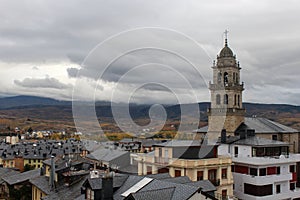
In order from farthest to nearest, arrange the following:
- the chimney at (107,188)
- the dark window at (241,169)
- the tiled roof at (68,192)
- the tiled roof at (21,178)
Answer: the tiled roof at (21,178), the dark window at (241,169), the tiled roof at (68,192), the chimney at (107,188)

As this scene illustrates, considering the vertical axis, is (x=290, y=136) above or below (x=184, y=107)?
below

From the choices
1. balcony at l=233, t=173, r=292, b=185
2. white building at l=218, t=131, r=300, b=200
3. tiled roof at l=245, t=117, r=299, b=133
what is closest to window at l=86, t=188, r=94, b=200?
white building at l=218, t=131, r=300, b=200

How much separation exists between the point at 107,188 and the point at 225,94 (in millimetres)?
36372

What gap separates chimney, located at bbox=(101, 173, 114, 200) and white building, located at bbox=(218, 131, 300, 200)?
17.7 m

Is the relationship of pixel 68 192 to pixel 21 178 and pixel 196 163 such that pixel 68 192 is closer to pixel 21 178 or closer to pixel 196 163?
pixel 196 163

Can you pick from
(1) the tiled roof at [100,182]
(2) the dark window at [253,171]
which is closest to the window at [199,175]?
(2) the dark window at [253,171]

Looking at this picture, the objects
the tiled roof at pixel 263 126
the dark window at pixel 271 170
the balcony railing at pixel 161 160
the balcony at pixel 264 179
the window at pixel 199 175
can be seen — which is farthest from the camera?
the tiled roof at pixel 263 126

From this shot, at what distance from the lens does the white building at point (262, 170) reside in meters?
34.8

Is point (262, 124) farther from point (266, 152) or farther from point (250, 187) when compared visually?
point (250, 187)

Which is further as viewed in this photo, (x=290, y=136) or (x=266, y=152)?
(x=290, y=136)

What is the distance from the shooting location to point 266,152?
3856cm

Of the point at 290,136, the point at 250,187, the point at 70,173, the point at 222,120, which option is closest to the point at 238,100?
the point at 222,120

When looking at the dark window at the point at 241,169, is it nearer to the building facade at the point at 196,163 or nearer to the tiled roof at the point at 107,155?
the building facade at the point at 196,163

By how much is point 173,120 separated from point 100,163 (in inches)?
984
